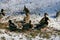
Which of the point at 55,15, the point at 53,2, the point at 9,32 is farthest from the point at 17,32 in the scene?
the point at 53,2

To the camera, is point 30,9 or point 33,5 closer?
point 30,9

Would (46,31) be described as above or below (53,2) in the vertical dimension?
below

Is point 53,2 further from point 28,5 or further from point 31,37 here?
point 31,37

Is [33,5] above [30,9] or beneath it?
above

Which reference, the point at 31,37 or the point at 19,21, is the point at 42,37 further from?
the point at 19,21

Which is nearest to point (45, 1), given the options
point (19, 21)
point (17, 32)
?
point (19, 21)

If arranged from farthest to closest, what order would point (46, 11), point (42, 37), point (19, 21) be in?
point (46, 11) < point (19, 21) < point (42, 37)

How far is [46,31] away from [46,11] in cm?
224

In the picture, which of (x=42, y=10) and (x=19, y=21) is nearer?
(x=19, y=21)

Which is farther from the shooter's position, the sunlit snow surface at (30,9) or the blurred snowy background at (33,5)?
the blurred snowy background at (33,5)

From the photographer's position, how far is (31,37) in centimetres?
1188

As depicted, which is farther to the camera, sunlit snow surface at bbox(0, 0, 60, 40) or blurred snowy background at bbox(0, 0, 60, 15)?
blurred snowy background at bbox(0, 0, 60, 15)


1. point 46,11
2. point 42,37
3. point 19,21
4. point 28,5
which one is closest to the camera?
point 42,37

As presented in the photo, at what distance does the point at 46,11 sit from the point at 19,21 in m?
1.72
